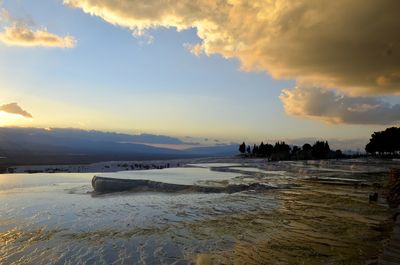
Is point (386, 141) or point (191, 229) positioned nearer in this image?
point (191, 229)

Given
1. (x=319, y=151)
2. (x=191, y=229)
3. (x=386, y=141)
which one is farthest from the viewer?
(x=319, y=151)

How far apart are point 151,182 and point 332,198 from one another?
17.0 metres

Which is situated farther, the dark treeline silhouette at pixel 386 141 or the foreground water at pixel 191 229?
the dark treeline silhouette at pixel 386 141

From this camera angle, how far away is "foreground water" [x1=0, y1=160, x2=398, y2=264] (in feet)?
45.6

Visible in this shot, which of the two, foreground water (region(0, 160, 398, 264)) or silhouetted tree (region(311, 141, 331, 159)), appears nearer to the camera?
foreground water (region(0, 160, 398, 264))

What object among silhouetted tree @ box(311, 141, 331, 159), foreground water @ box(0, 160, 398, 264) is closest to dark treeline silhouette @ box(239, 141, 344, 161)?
silhouetted tree @ box(311, 141, 331, 159)

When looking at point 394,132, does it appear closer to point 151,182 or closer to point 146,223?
point 151,182

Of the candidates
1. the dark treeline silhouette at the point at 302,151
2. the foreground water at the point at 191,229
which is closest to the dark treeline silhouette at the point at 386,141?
the dark treeline silhouette at the point at 302,151

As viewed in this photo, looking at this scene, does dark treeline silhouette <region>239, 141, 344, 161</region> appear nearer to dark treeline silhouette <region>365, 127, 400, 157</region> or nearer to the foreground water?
dark treeline silhouette <region>365, 127, 400, 157</region>

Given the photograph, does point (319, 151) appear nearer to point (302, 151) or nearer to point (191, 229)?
point (302, 151)

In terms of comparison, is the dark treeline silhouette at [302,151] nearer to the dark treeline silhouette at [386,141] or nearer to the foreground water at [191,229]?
the dark treeline silhouette at [386,141]

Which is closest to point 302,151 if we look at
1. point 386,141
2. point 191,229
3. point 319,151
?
point 319,151

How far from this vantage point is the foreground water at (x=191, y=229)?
1390cm

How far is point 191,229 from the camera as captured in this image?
18375 mm
